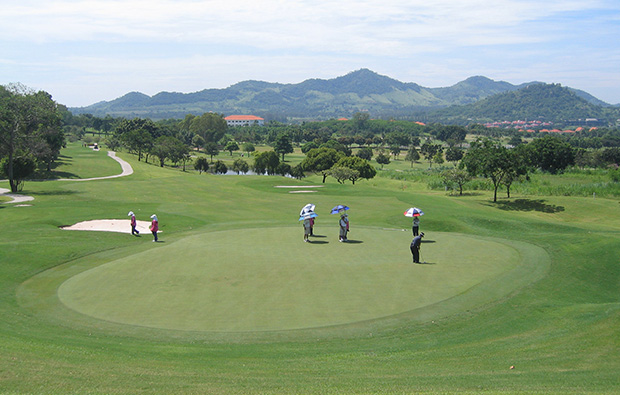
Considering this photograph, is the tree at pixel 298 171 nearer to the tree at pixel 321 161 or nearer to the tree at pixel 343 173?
the tree at pixel 321 161

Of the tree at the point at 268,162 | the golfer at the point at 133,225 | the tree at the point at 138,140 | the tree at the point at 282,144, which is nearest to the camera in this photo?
the golfer at the point at 133,225

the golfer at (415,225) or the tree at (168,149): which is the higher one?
the tree at (168,149)

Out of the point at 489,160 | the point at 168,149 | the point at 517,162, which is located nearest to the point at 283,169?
the point at 168,149

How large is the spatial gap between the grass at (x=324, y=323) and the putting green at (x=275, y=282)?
16 centimetres

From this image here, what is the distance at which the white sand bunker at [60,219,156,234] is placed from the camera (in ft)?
128

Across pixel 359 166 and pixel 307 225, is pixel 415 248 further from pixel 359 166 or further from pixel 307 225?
pixel 359 166

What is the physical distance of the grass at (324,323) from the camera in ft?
41.3

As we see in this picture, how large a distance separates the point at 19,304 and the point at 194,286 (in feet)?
23.6

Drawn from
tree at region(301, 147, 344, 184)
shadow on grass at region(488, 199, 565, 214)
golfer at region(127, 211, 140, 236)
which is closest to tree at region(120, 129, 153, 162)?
tree at region(301, 147, 344, 184)

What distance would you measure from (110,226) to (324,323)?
27542mm

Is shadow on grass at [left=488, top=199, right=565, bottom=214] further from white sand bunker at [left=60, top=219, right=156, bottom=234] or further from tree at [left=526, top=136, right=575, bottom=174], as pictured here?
tree at [left=526, top=136, right=575, bottom=174]

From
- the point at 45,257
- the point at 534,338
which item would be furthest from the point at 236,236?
the point at 534,338

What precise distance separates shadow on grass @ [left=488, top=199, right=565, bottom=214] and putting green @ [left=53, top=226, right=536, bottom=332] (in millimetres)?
35835

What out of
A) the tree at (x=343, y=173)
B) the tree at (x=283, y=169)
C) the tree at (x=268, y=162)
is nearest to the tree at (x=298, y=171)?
the tree at (x=283, y=169)
